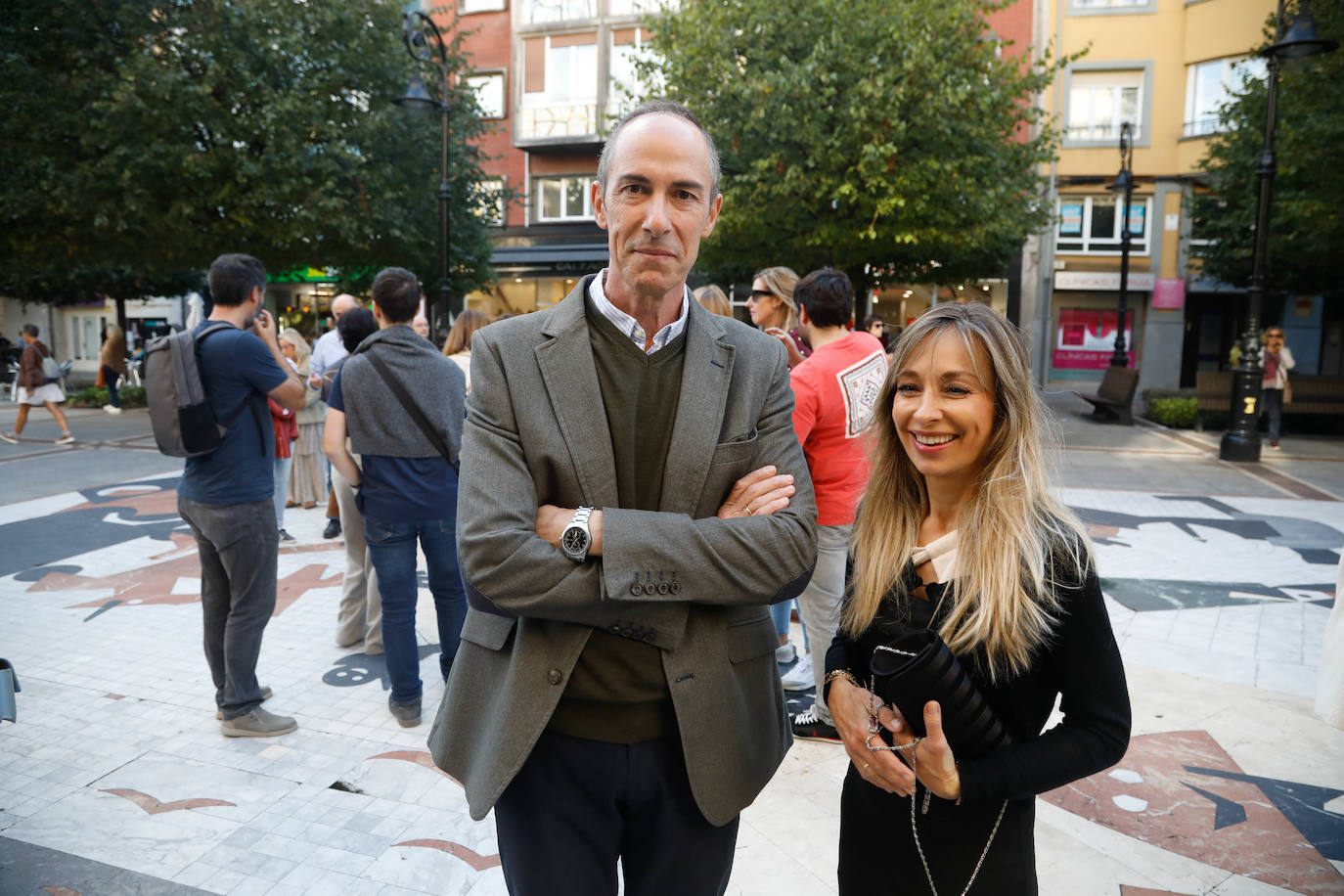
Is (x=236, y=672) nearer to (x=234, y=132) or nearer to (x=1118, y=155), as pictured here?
(x=234, y=132)

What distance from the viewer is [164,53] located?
1417cm

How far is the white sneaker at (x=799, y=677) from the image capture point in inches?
193

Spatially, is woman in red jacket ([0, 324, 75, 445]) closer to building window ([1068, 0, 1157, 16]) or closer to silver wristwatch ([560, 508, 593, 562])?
silver wristwatch ([560, 508, 593, 562])

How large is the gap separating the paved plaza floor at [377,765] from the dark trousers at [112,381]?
14.2 meters

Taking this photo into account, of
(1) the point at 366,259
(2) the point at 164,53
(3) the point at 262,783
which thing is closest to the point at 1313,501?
(3) the point at 262,783

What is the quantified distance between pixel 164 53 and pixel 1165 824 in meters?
16.8

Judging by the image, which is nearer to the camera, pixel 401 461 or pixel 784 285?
pixel 401 461

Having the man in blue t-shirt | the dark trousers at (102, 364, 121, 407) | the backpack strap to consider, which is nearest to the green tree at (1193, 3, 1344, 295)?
the backpack strap

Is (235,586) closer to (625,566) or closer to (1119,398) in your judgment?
(625,566)

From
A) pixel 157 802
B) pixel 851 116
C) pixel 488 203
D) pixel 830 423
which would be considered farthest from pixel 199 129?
pixel 830 423

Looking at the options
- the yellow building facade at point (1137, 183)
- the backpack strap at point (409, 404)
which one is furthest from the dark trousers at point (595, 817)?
the yellow building facade at point (1137, 183)

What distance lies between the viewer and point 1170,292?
89.9ft

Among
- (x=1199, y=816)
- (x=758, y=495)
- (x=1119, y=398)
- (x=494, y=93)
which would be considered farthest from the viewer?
(x=494, y=93)

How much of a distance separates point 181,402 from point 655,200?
10.1 feet
